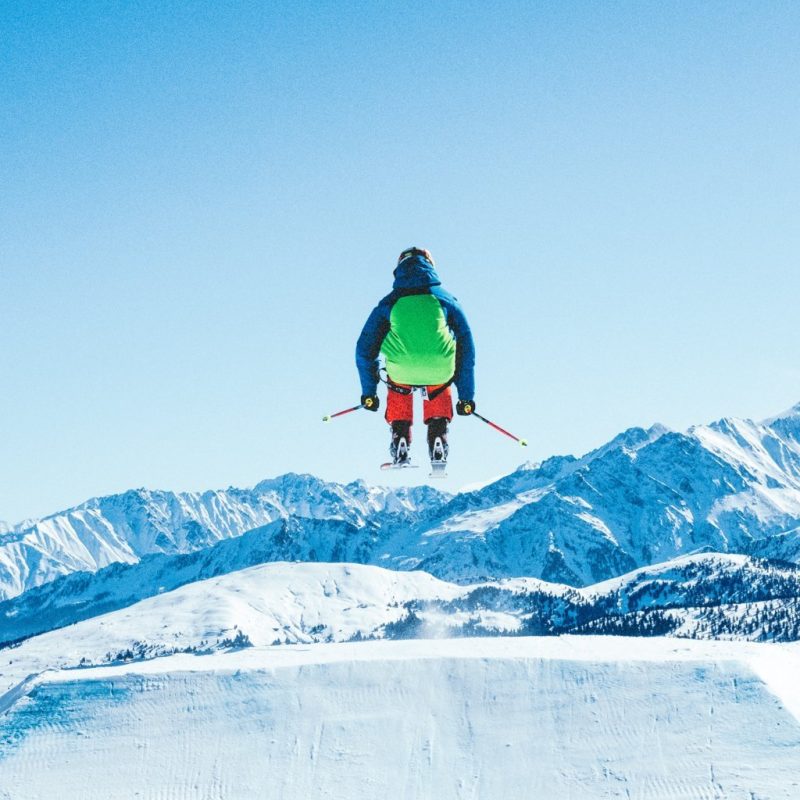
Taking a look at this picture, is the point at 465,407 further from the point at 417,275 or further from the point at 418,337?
the point at 417,275

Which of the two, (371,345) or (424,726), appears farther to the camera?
(424,726)

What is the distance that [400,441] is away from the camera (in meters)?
24.3

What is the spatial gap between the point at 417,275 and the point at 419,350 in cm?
181

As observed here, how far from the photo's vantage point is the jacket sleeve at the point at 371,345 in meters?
22.3

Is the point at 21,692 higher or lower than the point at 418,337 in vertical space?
lower

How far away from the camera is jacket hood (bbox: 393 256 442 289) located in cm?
2169

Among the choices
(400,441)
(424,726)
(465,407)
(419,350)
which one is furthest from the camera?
(424,726)

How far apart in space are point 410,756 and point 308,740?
1228 cm

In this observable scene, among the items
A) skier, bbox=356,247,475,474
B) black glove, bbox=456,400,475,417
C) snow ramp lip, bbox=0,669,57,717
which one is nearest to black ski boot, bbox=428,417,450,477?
skier, bbox=356,247,475,474

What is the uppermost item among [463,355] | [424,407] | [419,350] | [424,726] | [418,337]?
[418,337]

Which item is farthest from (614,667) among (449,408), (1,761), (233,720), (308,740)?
(449,408)

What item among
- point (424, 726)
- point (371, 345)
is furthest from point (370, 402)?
point (424, 726)

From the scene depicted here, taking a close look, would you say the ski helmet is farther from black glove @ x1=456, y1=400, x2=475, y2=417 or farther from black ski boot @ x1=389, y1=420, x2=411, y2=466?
black ski boot @ x1=389, y1=420, x2=411, y2=466

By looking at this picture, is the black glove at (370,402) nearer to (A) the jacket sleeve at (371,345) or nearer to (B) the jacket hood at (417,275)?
(A) the jacket sleeve at (371,345)
